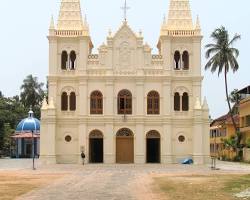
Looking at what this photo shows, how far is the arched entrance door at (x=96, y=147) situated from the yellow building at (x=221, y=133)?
65.8ft

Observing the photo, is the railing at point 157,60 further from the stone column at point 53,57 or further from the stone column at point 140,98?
the stone column at point 53,57

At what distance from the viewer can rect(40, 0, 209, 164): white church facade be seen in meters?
58.7

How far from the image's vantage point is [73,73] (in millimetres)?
59875

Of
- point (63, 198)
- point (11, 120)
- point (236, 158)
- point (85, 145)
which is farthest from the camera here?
point (11, 120)

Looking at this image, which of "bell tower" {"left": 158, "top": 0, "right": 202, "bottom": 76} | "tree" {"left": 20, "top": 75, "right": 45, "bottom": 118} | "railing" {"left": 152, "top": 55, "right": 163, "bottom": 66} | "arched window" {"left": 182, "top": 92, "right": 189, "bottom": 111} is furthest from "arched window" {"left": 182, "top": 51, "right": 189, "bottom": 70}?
"tree" {"left": 20, "top": 75, "right": 45, "bottom": 118}

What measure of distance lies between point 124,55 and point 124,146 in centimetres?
914

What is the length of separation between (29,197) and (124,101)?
3725cm

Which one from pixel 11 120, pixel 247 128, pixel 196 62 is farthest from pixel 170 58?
pixel 11 120

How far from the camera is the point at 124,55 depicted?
2352 inches

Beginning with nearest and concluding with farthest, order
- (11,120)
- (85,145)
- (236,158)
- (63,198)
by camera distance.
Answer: (63,198), (85,145), (236,158), (11,120)

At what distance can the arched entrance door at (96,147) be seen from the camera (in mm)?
59375

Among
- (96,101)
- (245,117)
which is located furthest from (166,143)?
(245,117)

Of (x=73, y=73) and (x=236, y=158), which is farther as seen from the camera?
(x=236, y=158)

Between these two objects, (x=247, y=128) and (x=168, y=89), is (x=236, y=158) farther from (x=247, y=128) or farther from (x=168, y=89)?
(x=168, y=89)
